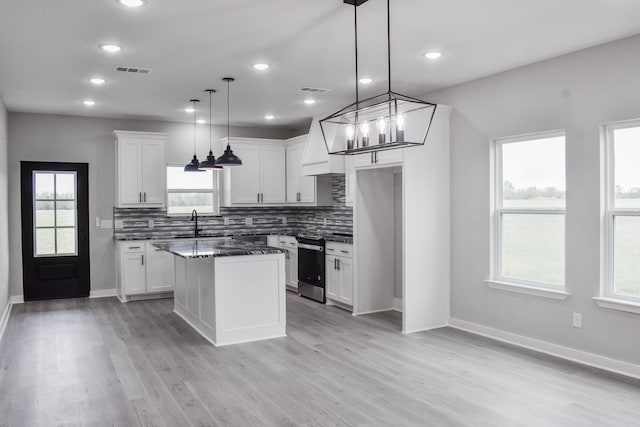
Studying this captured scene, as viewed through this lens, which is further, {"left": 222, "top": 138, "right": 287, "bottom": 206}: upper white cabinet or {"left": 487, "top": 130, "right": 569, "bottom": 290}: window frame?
{"left": 222, "top": 138, "right": 287, "bottom": 206}: upper white cabinet

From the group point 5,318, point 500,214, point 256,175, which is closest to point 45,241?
point 5,318

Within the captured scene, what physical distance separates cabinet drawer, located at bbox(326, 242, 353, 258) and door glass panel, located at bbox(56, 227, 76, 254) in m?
3.66

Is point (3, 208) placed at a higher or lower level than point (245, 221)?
higher

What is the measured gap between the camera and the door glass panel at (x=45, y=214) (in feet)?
23.2

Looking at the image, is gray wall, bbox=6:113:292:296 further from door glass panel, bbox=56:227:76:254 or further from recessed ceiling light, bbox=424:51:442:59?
Result: recessed ceiling light, bbox=424:51:442:59

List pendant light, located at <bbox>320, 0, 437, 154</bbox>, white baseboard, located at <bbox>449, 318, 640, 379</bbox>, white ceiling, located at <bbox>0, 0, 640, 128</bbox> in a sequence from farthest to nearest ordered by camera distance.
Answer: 1. white baseboard, located at <bbox>449, 318, 640, 379</bbox>
2. white ceiling, located at <bbox>0, 0, 640, 128</bbox>
3. pendant light, located at <bbox>320, 0, 437, 154</bbox>

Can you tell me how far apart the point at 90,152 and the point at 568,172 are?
618 centimetres

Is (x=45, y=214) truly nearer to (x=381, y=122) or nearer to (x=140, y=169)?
(x=140, y=169)

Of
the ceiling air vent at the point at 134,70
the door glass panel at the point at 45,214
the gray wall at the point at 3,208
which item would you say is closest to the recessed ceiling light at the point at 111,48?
the ceiling air vent at the point at 134,70

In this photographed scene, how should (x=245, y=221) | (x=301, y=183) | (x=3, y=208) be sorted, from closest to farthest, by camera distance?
(x=3, y=208) < (x=301, y=183) < (x=245, y=221)

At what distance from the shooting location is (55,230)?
718cm

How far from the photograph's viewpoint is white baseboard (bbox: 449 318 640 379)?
3975 mm

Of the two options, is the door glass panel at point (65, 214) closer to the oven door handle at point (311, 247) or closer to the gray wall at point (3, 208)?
the gray wall at point (3, 208)

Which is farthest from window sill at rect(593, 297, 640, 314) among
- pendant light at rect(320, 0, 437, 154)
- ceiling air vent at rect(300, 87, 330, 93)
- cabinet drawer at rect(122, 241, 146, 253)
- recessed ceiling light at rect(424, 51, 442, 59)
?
cabinet drawer at rect(122, 241, 146, 253)
